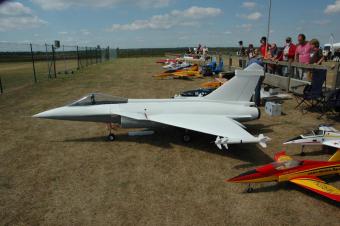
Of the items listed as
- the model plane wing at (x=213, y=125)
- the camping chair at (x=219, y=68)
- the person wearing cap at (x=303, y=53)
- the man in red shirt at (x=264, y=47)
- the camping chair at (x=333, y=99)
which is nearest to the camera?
the model plane wing at (x=213, y=125)

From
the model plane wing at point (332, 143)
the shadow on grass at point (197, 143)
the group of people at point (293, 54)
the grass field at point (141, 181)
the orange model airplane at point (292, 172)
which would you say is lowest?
the grass field at point (141, 181)

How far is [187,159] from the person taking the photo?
30.1 ft

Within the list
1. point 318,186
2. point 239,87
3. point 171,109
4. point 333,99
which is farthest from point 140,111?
point 333,99

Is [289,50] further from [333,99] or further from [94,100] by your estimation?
[94,100]

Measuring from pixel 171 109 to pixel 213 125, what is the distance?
1.89 metres

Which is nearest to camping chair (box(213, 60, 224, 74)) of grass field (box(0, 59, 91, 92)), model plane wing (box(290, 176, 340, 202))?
grass field (box(0, 59, 91, 92))

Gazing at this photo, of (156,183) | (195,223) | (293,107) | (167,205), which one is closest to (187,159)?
(156,183)

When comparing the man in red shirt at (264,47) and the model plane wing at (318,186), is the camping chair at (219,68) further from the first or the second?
the model plane wing at (318,186)

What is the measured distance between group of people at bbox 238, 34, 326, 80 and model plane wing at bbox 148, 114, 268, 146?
6659mm

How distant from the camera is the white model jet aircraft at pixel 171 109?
10.2 m

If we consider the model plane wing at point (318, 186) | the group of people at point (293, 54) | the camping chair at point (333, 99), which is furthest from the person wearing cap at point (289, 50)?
the model plane wing at point (318, 186)

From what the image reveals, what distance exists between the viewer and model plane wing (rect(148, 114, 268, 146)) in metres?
8.23

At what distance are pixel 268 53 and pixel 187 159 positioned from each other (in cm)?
1519

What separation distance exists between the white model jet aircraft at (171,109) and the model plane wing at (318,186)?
3.29 meters
